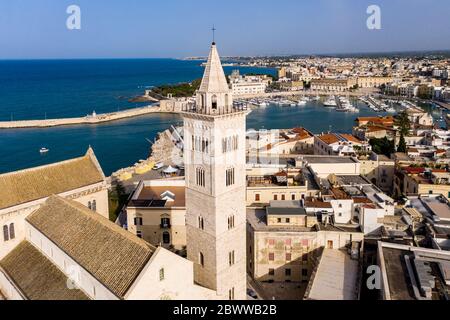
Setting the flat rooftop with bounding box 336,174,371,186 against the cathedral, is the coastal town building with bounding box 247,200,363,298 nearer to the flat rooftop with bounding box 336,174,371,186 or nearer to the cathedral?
the cathedral

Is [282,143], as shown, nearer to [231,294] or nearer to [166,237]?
[166,237]

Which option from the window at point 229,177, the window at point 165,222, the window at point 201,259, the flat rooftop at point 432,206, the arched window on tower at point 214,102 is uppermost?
the arched window on tower at point 214,102

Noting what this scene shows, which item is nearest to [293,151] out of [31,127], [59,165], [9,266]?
[59,165]

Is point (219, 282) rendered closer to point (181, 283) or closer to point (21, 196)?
point (181, 283)

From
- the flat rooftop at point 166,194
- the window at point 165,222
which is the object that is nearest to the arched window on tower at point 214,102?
the flat rooftop at point 166,194

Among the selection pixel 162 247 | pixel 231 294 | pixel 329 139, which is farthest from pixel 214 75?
pixel 329 139

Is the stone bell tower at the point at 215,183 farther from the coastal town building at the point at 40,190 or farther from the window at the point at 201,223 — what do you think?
the coastal town building at the point at 40,190

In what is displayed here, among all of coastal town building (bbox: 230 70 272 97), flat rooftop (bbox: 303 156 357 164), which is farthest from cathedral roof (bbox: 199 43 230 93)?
coastal town building (bbox: 230 70 272 97)
